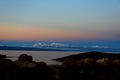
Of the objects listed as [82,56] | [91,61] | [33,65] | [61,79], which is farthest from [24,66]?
[82,56]

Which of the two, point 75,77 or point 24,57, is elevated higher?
point 24,57

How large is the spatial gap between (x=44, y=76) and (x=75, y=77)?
26.8 inches

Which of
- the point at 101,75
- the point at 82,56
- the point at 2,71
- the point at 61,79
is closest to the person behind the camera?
the point at 2,71

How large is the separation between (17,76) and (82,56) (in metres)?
2.66

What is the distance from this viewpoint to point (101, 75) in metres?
6.83

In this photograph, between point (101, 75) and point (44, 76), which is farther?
point (101, 75)

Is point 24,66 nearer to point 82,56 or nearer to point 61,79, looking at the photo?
point 61,79

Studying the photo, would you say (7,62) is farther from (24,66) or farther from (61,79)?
(61,79)

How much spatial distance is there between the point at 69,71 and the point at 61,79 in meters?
0.25

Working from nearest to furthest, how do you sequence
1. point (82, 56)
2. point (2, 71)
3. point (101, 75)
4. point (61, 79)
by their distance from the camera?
point (2, 71), point (61, 79), point (101, 75), point (82, 56)

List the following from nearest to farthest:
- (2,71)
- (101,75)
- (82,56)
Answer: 1. (2,71)
2. (101,75)
3. (82,56)

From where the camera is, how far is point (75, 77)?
6.47 meters

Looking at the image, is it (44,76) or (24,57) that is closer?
(44,76)

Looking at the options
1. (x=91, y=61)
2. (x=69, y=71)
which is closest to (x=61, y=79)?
(x=69, y=71)
